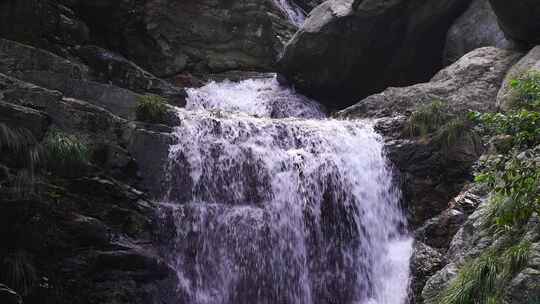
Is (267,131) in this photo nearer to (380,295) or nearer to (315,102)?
(380,295)

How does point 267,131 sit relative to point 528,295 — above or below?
above

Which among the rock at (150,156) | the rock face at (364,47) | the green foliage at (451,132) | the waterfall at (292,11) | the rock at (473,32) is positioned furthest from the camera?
the waterfall at (292,11)

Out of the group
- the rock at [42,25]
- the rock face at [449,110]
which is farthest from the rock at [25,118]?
the rock face at [449,110]

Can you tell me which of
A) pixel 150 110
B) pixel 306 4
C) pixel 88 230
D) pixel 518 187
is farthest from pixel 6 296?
pixel 306 4

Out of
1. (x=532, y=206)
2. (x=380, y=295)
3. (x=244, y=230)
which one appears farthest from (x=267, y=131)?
(x=532, y=206)

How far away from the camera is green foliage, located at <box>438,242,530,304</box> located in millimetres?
7730

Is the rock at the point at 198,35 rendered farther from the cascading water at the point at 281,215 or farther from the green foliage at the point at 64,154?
the green foliage at the point at 64,154

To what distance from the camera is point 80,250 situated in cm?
934

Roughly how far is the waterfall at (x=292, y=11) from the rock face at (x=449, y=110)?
30.0 ft

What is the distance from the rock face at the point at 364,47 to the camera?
17812mm

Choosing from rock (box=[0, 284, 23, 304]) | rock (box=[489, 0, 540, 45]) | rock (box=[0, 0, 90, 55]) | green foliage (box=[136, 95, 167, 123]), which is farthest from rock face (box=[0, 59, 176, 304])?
rock (box=[489, 0, 540, 45])

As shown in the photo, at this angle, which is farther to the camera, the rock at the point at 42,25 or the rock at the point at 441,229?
the rock at the point at 42,25

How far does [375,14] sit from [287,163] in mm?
7443

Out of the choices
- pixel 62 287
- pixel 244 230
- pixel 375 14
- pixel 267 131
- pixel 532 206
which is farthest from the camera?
pixel 375 14
